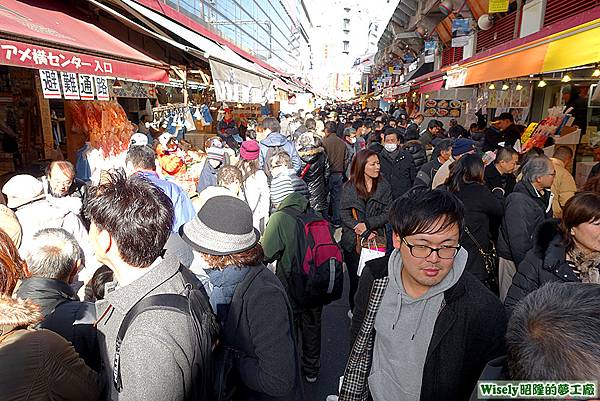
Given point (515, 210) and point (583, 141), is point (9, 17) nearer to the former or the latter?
point (515, 210)

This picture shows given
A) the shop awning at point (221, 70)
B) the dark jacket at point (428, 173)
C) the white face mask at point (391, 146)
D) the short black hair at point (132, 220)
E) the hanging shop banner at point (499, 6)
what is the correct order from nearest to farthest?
the short black hair at point (132, 220), the dark jacket at point (428, 173), the shop awning at point (221, 70), the white face mask at point (391, 146), the hanging shop banner at point (499, 6)

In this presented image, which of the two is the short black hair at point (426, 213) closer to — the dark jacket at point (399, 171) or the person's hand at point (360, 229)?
the person's hand at point (360, 229)

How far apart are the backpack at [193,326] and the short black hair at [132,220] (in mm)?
207

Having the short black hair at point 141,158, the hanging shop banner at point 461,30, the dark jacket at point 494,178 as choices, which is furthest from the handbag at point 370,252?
the hanging shop banner at point 461,30

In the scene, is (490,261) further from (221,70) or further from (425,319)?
(221,70)

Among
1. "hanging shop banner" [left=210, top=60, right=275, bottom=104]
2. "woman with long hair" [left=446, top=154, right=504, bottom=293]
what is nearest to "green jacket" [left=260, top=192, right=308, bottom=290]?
"woman with long hair" [left=446, top=154, right=504, bottom=293]

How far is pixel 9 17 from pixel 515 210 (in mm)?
4705

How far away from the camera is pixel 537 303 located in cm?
117

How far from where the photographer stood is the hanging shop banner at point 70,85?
400 centimetres

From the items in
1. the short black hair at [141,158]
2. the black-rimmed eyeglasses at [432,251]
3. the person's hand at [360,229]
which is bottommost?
the person's hand at [360,229]

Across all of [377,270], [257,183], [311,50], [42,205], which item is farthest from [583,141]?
[311,50]

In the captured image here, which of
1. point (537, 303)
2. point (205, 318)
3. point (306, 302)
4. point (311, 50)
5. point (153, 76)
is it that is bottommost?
point (306, 302)

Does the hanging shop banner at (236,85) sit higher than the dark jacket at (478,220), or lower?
higher

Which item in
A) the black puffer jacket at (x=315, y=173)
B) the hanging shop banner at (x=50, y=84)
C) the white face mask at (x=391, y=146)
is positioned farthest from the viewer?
the white face mask at (x=391, y=146)
